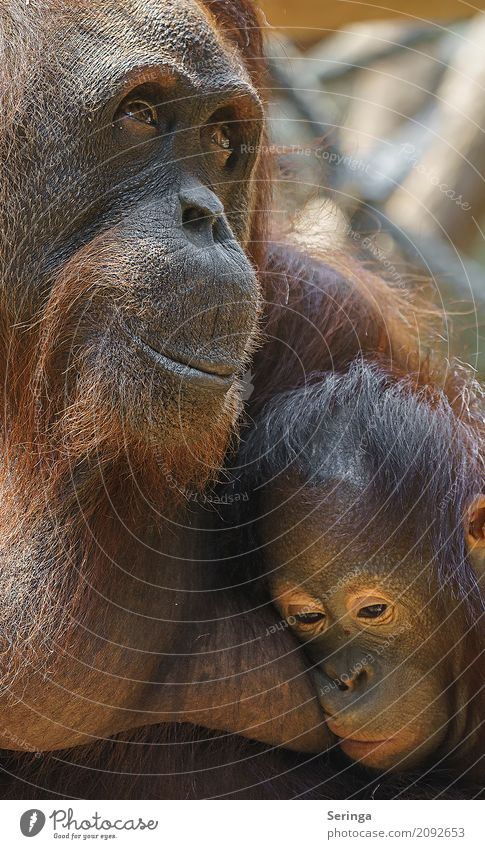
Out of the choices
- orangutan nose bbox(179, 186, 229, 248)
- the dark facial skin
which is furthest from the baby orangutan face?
orangutan nose bbox(179, 186, 229, 248)

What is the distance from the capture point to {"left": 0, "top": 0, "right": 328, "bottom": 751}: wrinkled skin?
1407mm

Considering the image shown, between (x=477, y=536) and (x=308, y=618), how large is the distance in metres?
0.33

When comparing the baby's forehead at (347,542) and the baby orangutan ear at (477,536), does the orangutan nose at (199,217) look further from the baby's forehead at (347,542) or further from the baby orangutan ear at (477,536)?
the baby orangutan ear at (477,536)

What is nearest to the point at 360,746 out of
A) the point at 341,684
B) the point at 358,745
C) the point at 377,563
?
the point at 358,745

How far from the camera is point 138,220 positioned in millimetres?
1420

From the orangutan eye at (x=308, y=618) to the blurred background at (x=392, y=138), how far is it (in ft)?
2.64

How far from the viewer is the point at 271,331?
1.96 meters

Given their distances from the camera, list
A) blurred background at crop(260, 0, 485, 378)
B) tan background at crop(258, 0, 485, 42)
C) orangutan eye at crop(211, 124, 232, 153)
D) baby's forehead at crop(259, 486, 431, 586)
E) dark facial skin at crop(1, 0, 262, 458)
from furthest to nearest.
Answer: tan background at crop(258, 0, 485, 42) → blurred background at crop(260, 0, 485, 378) → baby's forehead at crop(259, 486, 431, 586) → orangutan eye at crop(211, 124, 232, 153) → dark facial skin at crop(1, 0, 262, 458)

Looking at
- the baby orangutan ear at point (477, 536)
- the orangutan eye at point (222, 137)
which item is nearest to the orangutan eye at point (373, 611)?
the baby orangutan ear at point (477, 536)

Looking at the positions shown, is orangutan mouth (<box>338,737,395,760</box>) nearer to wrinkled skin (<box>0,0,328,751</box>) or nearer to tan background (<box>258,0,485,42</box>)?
wrinkled skin (<box>0,0,328,751</box>)

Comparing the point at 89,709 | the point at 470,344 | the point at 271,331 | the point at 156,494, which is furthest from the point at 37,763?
the point at 470,344

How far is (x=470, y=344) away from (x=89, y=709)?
1.46m

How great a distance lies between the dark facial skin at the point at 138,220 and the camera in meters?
1.39

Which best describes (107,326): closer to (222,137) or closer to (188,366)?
(188,366)
